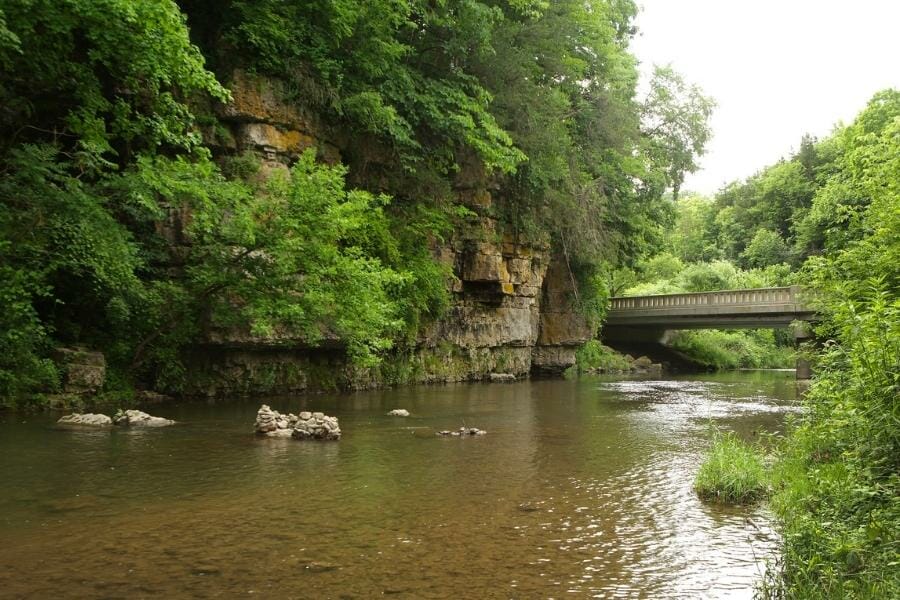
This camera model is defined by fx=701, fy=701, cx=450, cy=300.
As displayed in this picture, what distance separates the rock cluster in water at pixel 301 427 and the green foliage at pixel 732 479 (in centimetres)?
609

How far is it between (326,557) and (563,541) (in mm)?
2154

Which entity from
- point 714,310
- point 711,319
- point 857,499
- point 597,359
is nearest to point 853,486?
point 857,499

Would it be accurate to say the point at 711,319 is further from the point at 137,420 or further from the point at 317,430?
the point at 137,420

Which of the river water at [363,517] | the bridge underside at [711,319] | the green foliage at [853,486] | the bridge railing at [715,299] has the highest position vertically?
the bridge railing at [715,299]

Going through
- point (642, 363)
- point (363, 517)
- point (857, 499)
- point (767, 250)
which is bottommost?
point (363, 517)

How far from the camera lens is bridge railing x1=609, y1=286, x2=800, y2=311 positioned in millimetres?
32875

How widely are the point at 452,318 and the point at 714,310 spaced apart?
16063mm

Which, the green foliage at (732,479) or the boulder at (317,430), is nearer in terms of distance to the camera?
the green foliage at (732,479)

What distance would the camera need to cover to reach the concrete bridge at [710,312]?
3253 cm

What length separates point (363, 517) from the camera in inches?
280

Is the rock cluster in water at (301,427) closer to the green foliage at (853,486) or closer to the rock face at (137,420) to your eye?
the rock face at (137,420)

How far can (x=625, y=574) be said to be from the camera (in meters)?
5.63

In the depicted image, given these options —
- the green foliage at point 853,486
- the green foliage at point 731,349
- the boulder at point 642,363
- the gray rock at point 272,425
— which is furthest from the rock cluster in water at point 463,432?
the green foliage at point 731,349

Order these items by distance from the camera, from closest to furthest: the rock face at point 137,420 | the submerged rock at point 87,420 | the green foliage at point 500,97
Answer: the submerged rock at point 87,420 → the rock face at point 137,420 → the green foliage at point 500,97
